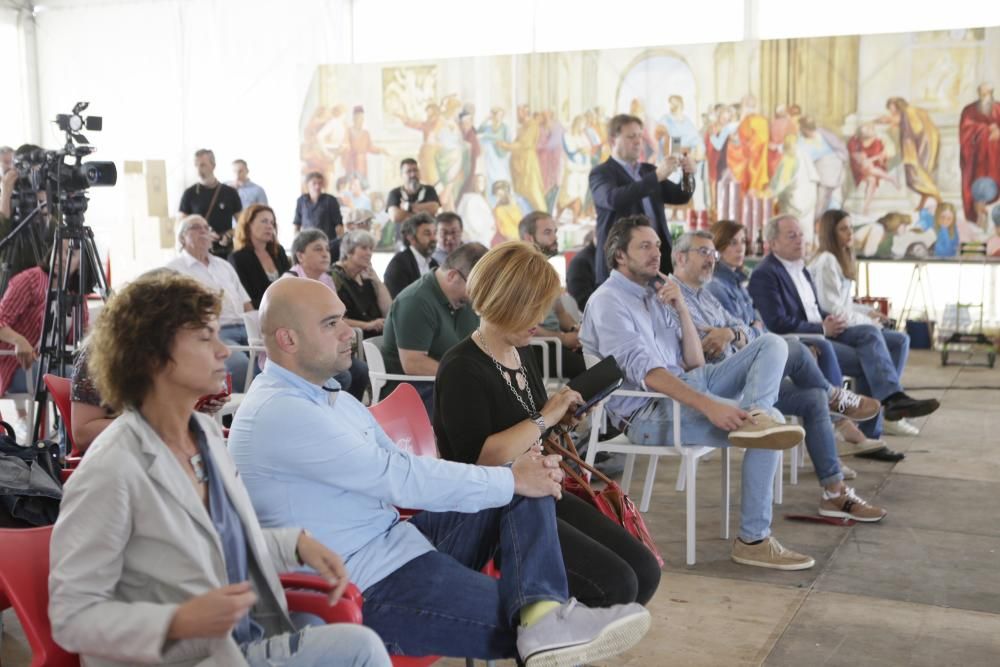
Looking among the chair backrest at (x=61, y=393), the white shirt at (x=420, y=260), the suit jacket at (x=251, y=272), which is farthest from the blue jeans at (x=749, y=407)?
the suit jacket at (x=251, y=272)

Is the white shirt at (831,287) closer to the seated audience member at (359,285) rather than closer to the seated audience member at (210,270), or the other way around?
the seated audience member at (359,285)

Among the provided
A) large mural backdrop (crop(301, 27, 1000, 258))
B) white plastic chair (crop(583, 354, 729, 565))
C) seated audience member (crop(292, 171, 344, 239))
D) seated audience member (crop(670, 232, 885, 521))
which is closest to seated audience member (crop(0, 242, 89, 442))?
white plastic chair (crop(583, 354, 729, 565))

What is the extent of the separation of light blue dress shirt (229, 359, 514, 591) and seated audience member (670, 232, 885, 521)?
244 cm

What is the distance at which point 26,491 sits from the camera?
7.87 ft

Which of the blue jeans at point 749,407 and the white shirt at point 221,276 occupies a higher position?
the white shirt at point 221,276

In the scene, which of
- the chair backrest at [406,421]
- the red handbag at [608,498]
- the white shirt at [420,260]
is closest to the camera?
the red handbag at [608,498]

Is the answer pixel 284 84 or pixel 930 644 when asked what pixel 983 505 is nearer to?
pixel 930 644

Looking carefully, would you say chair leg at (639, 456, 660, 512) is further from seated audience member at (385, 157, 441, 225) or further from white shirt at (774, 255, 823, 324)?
seated audience member at (385, 157, 441, 225)

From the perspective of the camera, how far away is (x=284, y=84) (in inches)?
507

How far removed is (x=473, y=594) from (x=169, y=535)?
0.72 meters

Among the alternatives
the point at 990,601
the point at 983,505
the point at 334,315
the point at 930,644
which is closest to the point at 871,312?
the point at 983,505

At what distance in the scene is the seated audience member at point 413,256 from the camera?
21.0 feet

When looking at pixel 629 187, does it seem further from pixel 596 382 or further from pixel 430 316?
pixel 596 382

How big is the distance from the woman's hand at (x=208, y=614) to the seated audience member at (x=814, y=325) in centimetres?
430
